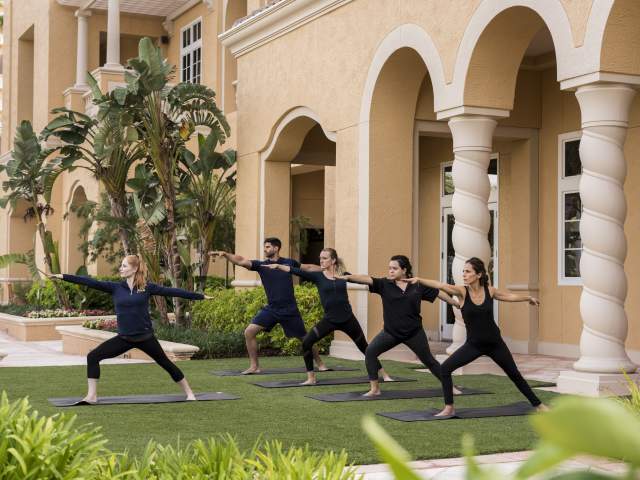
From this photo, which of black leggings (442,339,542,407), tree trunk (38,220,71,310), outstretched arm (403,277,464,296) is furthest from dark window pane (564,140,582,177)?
tree trunk (38,220,71,310)

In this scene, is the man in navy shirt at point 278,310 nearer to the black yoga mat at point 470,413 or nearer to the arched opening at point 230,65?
the black yoga mat at point 470,413

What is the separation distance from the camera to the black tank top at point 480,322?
944cm

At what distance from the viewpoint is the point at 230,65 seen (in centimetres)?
2741

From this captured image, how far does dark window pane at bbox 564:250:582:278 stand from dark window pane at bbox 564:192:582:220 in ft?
1.93

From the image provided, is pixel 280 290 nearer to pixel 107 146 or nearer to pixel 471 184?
pixel 471 184

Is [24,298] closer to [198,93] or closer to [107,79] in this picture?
[107,79]

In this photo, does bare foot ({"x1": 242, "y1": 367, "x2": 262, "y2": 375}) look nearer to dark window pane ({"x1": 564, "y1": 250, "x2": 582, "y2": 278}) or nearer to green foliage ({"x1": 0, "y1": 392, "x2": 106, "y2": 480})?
dark window pane ({"x1": 564, "y1": 250, "x2": 582, "y2": 278})

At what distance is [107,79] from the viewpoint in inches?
1054

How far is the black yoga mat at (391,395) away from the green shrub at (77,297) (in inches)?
588

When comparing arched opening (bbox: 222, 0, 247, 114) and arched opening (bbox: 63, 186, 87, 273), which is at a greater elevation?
arched opening (bbox: 222, 0, 247, 114)

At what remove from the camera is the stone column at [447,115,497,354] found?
43.8 ft

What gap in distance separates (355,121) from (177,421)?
25.9 ft

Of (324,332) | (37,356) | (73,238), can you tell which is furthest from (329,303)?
(73,238)

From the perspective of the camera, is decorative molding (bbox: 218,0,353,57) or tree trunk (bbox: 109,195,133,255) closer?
decorative molding (bbox: 218,0,353,57)
